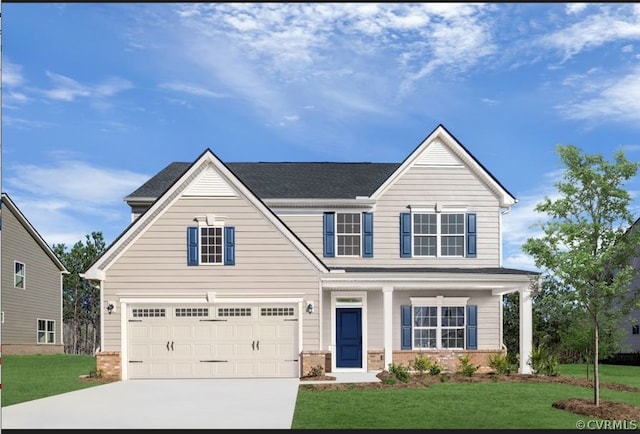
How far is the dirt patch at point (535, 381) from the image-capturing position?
15750mm

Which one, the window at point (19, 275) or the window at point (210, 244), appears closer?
the window at point (210, 244)

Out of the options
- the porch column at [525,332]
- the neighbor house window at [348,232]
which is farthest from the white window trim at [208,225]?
the porch column at [525,332]

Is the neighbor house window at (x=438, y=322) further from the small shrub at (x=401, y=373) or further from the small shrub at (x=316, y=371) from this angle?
the small shrub at (x=316, y=371)

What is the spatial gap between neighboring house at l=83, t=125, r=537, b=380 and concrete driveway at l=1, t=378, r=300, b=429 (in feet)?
7.87

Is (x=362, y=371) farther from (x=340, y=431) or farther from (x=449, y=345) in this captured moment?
(x=340, y=431)

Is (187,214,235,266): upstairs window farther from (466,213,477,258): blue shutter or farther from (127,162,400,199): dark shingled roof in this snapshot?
(466,213,477,258): blue shutter

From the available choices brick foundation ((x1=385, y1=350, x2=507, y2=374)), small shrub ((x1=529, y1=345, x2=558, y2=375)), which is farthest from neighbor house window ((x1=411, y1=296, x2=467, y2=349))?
small shrub ((x1=529, y1=345, x2=558, y2=375))

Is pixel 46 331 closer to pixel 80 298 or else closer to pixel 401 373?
pixel 80 298

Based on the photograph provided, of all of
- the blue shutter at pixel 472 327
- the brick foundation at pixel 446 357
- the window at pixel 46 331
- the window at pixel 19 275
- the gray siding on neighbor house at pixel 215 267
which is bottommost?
the window at pixel 46 331

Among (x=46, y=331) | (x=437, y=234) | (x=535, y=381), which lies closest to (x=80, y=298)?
(x=46, y=331)

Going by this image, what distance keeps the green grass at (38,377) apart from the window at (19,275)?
4.46m

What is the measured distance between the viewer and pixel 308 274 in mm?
24156

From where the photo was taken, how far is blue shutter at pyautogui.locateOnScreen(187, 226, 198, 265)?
24.2 metres

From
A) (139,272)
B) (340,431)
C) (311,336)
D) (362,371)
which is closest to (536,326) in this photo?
(362,371)
